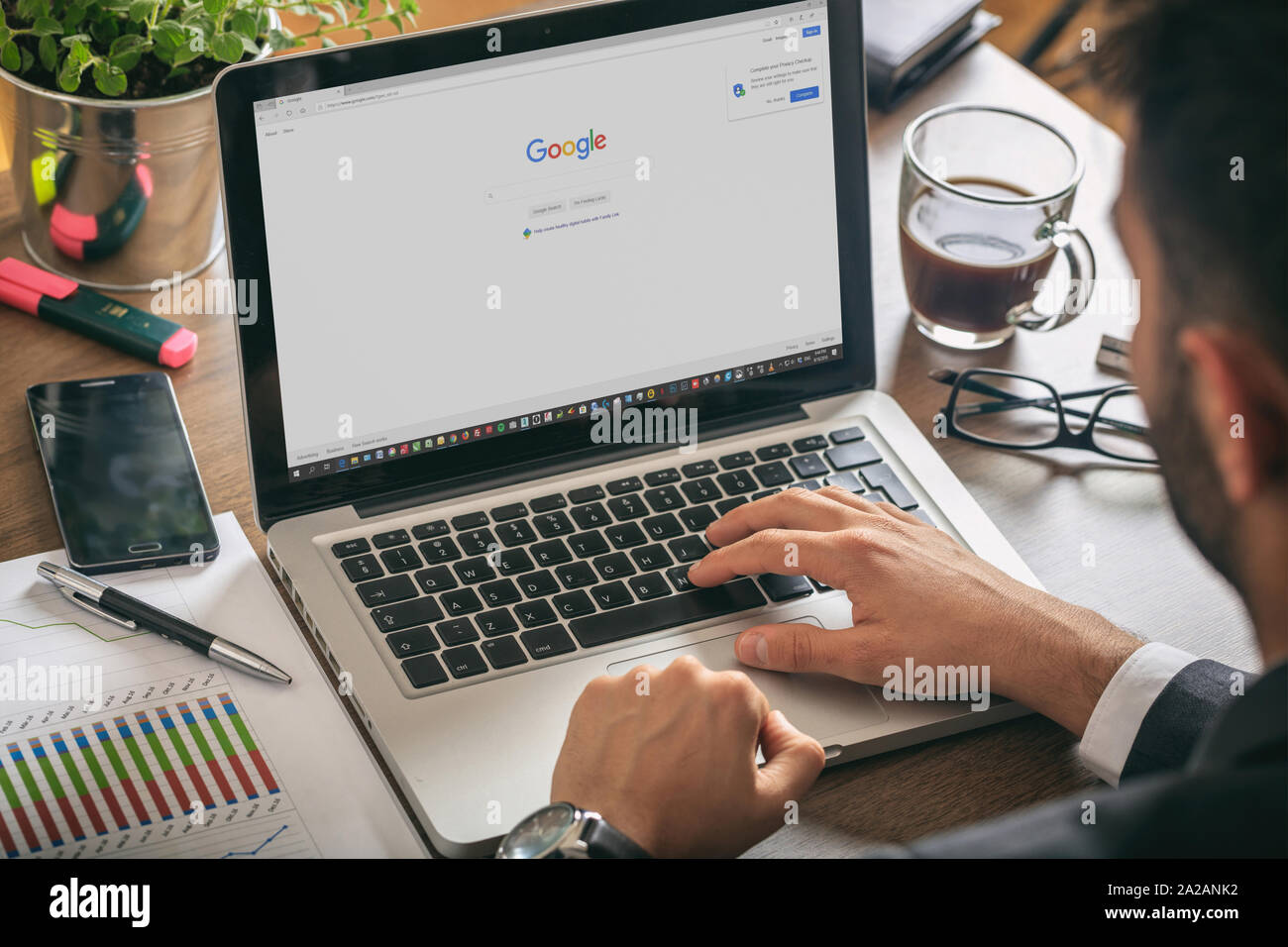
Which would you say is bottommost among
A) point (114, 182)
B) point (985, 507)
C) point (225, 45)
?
point (985, 507)

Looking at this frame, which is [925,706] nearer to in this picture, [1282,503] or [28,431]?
[1282,503]

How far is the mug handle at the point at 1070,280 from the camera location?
1224 millimetres

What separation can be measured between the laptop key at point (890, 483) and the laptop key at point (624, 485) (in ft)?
0.65

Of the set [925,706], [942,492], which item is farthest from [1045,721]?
[942,492]

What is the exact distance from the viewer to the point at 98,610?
3.02 feet

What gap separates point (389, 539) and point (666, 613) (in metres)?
0.22

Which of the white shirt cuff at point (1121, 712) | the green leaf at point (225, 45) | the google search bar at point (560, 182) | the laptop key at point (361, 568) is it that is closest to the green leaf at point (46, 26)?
the green leaf at point (225, 45)

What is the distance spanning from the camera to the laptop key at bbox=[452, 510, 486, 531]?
991 millimetres

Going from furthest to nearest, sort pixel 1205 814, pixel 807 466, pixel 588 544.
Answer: pixel 807 466 < pixel 588 544 < pixel 1205 814

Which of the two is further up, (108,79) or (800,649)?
(108,79)

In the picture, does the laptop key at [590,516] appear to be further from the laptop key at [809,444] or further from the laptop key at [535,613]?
the laptop key at [809,444]

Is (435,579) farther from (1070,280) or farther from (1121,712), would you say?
(1070,280)

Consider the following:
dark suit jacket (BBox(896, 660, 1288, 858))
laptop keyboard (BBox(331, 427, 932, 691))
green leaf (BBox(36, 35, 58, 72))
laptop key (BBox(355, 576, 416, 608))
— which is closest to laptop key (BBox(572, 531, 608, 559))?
laptop keyboard (BBox(331, 427, 932, 691))

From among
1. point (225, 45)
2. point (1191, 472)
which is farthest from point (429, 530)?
point (1191, 472)
